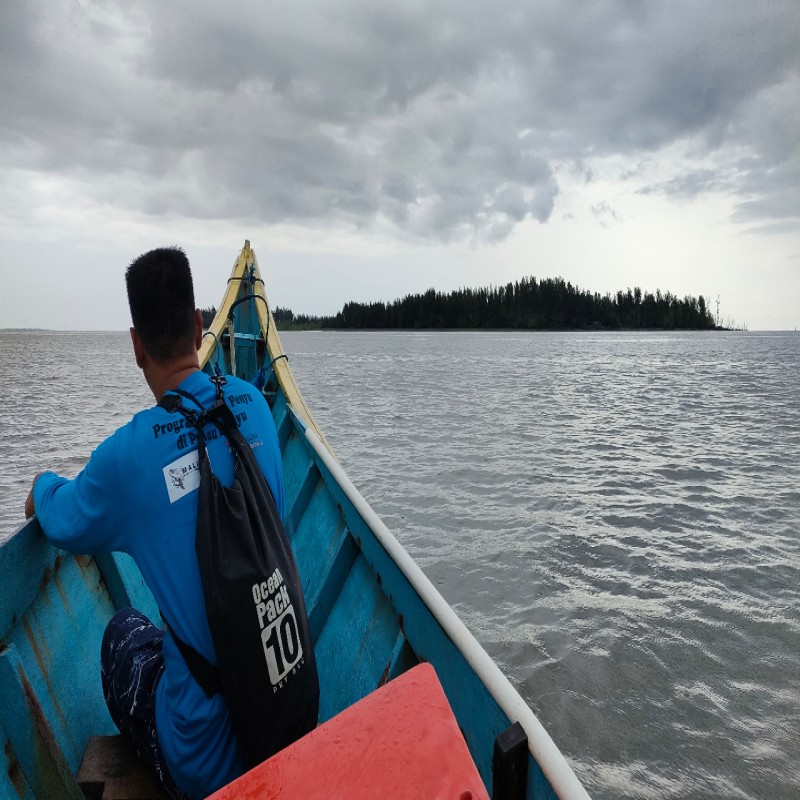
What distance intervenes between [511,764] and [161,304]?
1.70 metres

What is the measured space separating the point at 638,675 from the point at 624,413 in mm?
15215

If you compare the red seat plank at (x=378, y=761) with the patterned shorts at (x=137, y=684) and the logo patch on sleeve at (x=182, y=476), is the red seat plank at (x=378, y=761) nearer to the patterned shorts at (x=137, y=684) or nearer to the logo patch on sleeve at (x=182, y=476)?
the logo patch on sleeve at (x=182, y=476)

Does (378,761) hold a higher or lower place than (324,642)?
higher

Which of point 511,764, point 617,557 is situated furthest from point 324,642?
point 617,557

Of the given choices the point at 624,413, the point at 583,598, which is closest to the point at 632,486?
the point at 583,598

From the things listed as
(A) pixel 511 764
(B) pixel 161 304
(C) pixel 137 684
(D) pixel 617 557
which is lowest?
(D) pixel 617 557

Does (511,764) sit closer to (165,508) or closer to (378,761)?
(378,761)

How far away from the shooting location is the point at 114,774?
224 centimetres

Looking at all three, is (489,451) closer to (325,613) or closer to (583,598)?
(583,598)

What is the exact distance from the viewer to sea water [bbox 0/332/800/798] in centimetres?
419

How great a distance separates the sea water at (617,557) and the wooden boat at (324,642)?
2.16 m

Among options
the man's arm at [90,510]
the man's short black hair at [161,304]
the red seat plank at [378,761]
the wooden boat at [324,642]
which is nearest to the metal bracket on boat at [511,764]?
the wooden boat at [324,642]

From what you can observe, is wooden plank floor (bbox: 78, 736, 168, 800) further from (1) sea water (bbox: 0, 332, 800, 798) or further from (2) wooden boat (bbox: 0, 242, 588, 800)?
(1) sea water (bbox: 0, 332, 800, 798)

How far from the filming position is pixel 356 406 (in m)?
20.9
